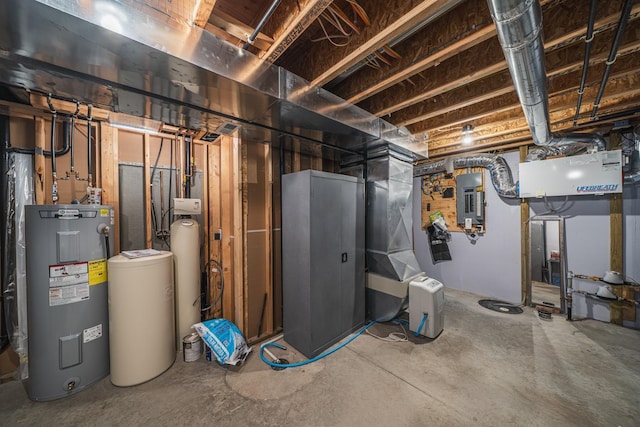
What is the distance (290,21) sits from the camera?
4.57 feet

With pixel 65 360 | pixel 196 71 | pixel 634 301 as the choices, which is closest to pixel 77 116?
pixel 196 71

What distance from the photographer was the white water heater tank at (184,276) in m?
2.39

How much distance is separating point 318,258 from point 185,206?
1.46 meters

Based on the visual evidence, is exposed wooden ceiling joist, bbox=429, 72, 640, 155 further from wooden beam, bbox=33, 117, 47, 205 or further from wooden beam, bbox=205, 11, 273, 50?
wooden beam, bbox=33, 117, 47, 205

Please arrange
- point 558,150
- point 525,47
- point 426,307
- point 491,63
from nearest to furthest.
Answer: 1. point 525,47
2. point 491,63
3. point 426,307
4. point 558,150

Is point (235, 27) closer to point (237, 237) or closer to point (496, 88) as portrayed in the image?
point (237, 237)

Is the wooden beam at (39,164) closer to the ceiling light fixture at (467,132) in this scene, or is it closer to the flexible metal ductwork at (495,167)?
the ceiling light fixture at (467,132)

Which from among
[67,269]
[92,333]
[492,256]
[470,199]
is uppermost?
[470,199]

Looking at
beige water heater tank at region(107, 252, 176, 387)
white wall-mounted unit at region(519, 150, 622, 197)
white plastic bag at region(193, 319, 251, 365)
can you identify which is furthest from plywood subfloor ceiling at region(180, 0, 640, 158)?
white plastic bag at region(193, 319, 251, 365)

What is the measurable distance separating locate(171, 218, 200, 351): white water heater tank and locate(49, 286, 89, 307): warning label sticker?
2.20ft

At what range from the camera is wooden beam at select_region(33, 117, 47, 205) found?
2.02 meters

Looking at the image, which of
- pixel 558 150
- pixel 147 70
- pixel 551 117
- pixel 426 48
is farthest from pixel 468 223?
pixel 147 70

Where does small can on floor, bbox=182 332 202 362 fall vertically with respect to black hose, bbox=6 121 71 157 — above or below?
below

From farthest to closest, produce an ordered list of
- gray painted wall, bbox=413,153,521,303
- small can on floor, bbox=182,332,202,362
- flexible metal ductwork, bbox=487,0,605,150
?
gray painted wall, bbox=413,153,521,303 < small can on floor, bbox=182,332,202,362 < flexible metal ductwork, bbox=487,0,605,150
